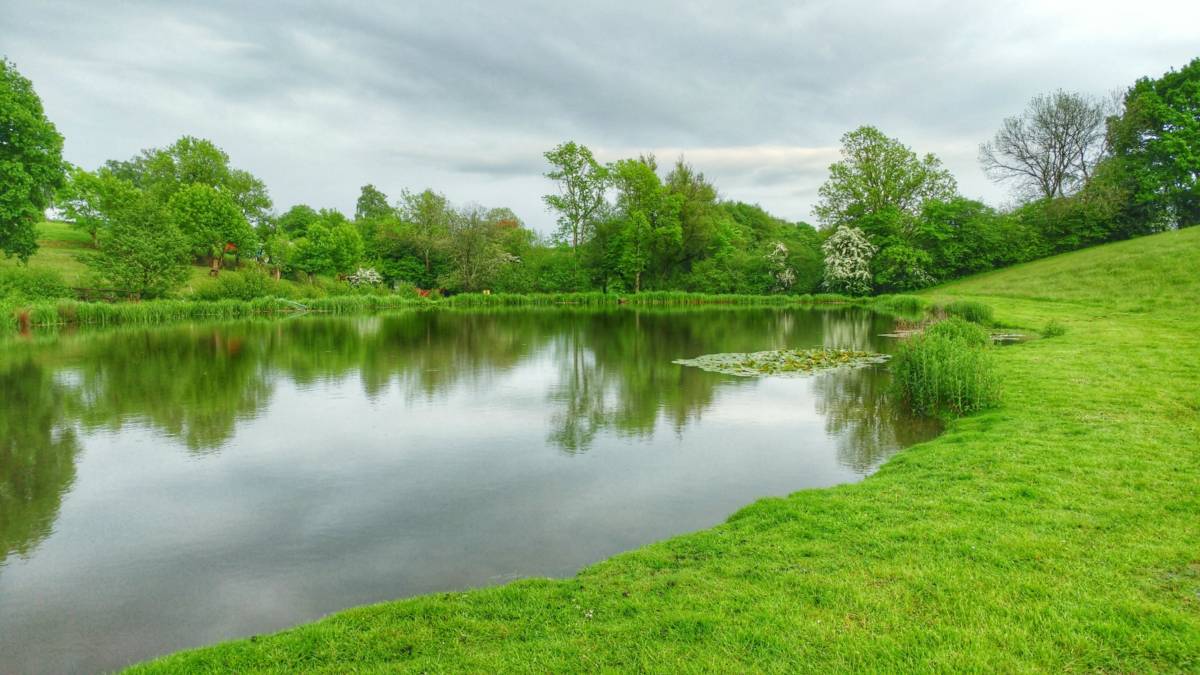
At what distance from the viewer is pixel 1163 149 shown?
143 ft

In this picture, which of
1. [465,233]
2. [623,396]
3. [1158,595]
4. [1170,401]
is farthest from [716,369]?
[465,233]

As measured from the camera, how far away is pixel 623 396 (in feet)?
45.0

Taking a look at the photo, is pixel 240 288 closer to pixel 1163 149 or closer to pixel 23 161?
pixel 23 161

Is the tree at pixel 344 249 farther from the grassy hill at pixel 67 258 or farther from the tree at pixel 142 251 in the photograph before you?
the tree at pixel 142 251

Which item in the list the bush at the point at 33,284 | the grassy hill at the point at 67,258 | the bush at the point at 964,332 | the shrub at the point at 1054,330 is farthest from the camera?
the grassy hill at the point at 67,258

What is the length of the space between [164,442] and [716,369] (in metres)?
12.3

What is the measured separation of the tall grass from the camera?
35.8 ft

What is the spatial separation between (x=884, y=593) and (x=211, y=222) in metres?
59.2

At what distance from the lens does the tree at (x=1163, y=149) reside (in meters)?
43.0

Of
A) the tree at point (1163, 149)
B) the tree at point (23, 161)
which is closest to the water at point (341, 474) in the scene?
the tree at point (23, 161)

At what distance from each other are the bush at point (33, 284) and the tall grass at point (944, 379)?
127 feet

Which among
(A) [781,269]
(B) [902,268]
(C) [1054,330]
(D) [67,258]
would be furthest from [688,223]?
(D) [67,258]

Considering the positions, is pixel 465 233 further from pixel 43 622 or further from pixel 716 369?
pixel 43 622

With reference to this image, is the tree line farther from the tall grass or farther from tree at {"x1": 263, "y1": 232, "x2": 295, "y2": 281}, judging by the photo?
the tall grass
